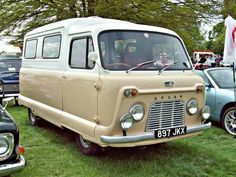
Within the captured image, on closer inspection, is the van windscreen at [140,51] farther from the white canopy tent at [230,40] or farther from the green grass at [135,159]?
the white canopy tent at [230,40]

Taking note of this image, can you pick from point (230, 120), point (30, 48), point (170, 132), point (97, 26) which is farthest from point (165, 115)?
point (30, 48)

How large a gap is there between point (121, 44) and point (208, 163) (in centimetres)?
236

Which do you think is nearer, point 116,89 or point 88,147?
point 116,89

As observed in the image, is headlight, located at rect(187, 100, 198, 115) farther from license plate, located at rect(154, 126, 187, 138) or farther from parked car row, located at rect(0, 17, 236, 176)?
license plate, located at rect(154, 126, 187, 138)

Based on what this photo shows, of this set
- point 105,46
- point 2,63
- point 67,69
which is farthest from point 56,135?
point 2,63

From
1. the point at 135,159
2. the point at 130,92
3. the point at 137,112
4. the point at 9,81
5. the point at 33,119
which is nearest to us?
the point at 130,92

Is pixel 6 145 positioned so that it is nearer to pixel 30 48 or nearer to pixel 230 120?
pixel 30 48

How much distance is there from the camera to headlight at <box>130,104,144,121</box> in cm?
496

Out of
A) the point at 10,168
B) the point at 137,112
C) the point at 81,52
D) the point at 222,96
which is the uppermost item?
the point at 81,52

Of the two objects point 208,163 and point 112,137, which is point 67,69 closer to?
point 112,137

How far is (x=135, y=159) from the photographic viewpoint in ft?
18.5

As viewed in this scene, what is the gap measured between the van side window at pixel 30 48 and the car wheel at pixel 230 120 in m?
4.56

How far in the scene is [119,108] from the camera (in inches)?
192

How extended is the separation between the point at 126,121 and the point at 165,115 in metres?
0.73
